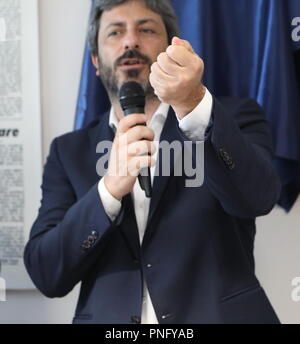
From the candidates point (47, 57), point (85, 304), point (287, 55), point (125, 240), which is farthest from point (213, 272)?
point (47, 57)

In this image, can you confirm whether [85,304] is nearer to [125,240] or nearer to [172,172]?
[125,240]

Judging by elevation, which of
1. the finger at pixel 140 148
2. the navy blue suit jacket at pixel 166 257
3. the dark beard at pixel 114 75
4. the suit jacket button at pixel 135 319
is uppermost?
the dark beard at pixel 114 75

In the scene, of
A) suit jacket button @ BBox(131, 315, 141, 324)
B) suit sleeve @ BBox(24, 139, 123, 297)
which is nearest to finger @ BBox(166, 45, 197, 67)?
suit sleeve @ BBox(24, 139, 123, 297)

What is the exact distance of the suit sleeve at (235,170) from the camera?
83 cm

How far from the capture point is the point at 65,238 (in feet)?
3.24

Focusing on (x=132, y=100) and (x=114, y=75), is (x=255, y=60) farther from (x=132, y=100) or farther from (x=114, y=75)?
(x=132, y=100)

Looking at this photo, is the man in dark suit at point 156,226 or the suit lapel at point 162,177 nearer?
the man in dark suit at point 156,226

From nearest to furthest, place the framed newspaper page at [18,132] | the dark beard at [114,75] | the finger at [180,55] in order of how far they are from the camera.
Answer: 1. the finger at [180,55]
2. the dark beard at [114,75]
3. the framed newspaper page at [18,132]

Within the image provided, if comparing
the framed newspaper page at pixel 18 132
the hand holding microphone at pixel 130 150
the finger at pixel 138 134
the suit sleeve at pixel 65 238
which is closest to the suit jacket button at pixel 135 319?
the suit sleeve at pixel 65 238

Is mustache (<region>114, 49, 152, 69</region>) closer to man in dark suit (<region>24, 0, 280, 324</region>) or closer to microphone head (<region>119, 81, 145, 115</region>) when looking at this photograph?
man in dark suit (<region>24, 0, 280, 324</region>)

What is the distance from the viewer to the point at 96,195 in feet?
3.16

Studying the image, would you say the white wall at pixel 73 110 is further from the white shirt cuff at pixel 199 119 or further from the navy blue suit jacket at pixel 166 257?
the white shirt cuff at pixel 199 119
